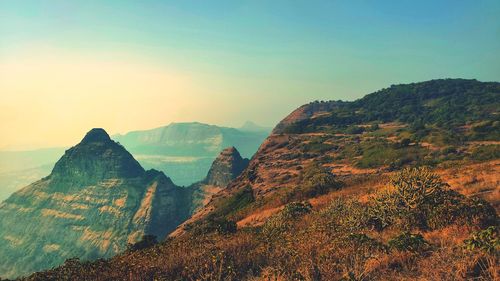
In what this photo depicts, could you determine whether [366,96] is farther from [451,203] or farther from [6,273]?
[6,273]

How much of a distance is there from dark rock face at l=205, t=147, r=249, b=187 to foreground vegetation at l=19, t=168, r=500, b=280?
516 feet

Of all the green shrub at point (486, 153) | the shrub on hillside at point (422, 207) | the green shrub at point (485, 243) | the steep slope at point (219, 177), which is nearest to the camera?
the green shrub at point (485, 243)

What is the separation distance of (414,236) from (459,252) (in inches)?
63.6

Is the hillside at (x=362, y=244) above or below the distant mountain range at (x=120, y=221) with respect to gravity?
above

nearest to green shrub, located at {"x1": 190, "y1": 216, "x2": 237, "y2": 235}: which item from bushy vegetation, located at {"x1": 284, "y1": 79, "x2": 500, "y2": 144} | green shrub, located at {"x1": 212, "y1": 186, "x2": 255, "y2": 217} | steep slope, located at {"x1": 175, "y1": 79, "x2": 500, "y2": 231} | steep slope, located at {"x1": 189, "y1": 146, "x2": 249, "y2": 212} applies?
steep slope, located at {"x1": 175, "y1": 79, "x2": 500, "y2": 231}

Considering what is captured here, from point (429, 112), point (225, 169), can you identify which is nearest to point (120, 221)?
point (225, 169)

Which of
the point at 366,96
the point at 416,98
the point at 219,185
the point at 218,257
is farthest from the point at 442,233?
the point at 366,96

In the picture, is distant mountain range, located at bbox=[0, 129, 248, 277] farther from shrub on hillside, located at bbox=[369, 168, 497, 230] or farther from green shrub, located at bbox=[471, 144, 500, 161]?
shrub on hillside, located at bbox=[369, 168, 497, 230]

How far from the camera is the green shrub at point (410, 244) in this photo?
1032 cm

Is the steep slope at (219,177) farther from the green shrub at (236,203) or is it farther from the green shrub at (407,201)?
the green shrub at (407,201)

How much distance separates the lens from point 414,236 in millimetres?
10891

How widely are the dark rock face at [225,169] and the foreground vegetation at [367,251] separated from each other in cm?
15730

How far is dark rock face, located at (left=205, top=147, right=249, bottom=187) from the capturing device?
173 meters

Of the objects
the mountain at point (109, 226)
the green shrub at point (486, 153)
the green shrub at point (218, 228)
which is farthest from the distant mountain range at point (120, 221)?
the green shrub at point (218, 228)
